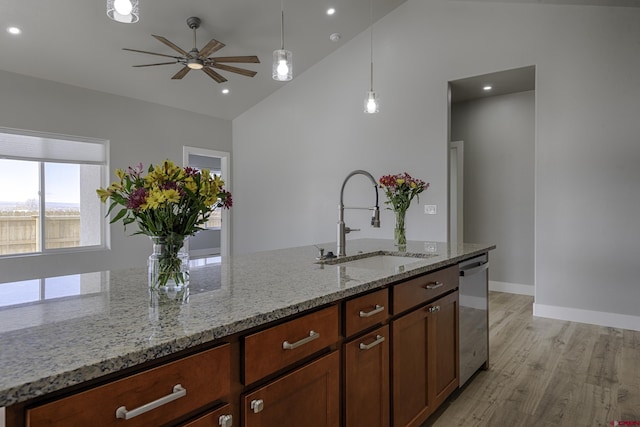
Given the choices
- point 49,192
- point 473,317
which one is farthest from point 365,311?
point 49,192

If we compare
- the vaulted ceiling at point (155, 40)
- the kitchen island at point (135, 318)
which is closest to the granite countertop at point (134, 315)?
Answer: the kitchen island at point (135, 318)

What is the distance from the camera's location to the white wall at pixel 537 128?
3.82 meters

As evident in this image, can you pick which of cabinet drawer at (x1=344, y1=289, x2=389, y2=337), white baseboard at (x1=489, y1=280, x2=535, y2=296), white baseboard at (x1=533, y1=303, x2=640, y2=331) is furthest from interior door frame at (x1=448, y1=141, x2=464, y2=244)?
cabinet drawer at (x1=344, y1=289, x2=389, y2=337)

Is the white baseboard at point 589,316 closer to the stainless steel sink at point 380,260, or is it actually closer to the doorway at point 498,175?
the doorway at point 498,175

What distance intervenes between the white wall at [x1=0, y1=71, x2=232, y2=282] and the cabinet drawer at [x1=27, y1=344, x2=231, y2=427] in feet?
15.3

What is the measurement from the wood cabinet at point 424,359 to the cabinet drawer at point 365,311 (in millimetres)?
133

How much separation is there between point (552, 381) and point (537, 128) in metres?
2.72

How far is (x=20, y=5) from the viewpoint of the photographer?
11.5 ft

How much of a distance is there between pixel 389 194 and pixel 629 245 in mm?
2752

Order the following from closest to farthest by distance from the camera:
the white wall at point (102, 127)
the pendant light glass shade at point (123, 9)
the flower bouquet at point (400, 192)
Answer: the pendant light glass shade at point (123, 9) < the flower bouquet at point (400, 192) < the white wall at point (102, 127)

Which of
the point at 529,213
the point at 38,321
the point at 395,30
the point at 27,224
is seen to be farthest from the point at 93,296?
the point at 529,213

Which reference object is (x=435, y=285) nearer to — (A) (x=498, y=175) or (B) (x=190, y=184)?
(B) (x=190, y=184)

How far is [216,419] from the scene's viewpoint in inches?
37.6

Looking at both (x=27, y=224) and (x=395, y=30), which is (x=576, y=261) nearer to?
(x=395, y=30)
